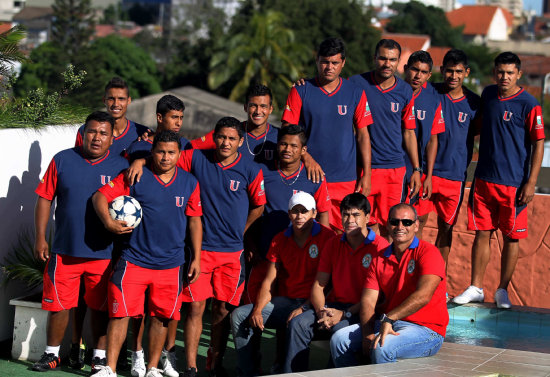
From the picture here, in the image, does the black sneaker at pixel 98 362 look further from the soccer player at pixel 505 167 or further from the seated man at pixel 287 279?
the soccer player at pixel 505 167

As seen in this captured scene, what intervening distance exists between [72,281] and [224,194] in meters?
1.44

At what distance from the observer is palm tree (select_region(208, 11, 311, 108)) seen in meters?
50.7

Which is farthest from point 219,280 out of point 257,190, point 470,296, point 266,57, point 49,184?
point 266,57

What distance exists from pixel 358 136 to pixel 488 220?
5.72ft

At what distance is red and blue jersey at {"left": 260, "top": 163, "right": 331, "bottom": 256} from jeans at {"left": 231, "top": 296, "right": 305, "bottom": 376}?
579 mm

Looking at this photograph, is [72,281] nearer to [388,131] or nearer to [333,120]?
[333,120]

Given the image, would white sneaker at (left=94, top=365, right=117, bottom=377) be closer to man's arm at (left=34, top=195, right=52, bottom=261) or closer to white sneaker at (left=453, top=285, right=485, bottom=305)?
man's arm at (left=34, top=195, right=52, bottom=261)

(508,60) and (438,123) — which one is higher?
(508,60)

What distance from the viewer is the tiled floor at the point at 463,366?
20.1 feet

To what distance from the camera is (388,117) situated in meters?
8.08

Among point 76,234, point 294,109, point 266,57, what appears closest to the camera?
point 76,234

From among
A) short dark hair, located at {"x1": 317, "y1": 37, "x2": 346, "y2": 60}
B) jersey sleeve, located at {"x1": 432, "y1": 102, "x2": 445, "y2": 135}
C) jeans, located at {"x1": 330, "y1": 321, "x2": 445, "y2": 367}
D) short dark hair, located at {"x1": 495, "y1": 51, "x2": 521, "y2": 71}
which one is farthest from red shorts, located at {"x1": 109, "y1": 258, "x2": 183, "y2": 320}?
short dark hair, located at {"x1": 495, "y1": 51, "x2": 521, "y2": 71}

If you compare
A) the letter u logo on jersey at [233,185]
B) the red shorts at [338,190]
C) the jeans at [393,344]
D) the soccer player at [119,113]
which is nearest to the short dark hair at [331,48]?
the red shorts at [338,190]

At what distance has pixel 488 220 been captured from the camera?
8633mm
